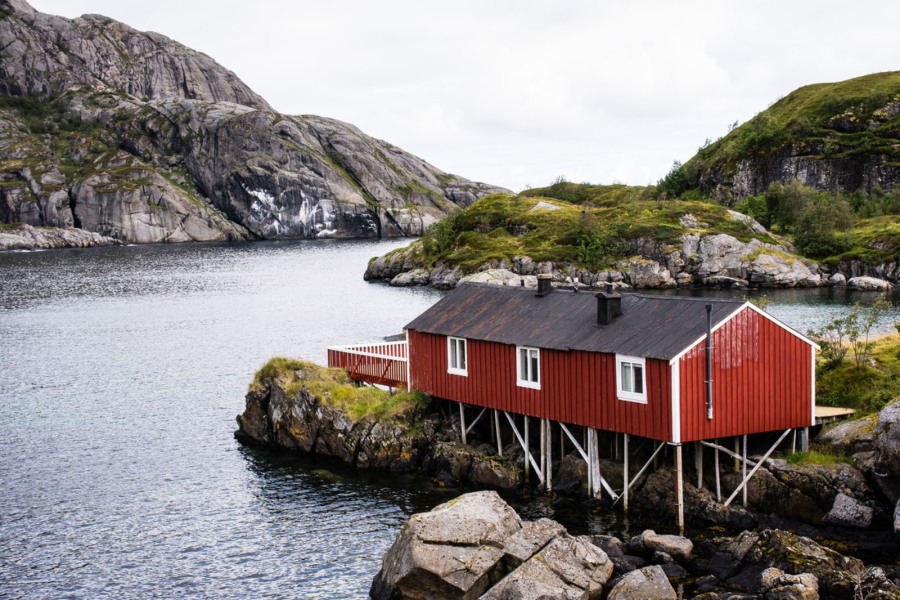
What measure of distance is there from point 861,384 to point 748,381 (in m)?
9.75

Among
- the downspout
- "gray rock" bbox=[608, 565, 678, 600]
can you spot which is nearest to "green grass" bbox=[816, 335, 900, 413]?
the downspout

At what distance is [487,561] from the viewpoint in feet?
76.9

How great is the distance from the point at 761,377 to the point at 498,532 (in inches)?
459

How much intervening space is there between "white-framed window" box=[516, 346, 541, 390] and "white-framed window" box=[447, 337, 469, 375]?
331 cm

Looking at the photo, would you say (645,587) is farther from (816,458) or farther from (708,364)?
(816,458)

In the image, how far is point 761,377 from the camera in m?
28.9

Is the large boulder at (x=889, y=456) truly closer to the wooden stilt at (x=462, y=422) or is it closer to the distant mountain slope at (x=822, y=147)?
the wooden stilt at (x=462, y=422)

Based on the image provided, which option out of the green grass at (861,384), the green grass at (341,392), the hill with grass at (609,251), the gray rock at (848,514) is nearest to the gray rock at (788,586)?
the gray rock at (848,514)

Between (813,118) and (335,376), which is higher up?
(813,118)

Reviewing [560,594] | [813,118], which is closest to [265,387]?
[560,594]

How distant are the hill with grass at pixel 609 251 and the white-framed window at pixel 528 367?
65.6m

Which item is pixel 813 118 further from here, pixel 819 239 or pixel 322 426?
pixel 322 426

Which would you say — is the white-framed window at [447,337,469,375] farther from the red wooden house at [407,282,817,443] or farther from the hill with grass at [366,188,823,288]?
the hill with grass at [366,188,823,288]

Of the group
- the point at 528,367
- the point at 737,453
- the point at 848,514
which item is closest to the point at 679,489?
the point at 737,453
